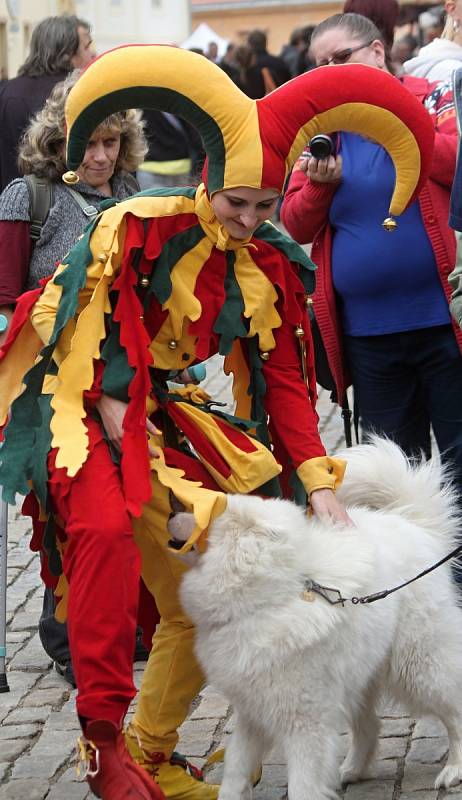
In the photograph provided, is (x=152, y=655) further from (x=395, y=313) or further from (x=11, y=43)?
(x=11, y=43)

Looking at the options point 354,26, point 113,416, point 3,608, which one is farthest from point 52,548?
point 354,26

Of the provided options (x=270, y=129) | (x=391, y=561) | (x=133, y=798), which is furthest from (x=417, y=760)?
(x=270, y=129)

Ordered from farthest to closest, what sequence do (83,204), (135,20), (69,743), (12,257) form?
(135,20) → (83,204) → (12,257) → (69,743)

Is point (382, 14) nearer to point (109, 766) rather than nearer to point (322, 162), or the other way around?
point (322, 162)

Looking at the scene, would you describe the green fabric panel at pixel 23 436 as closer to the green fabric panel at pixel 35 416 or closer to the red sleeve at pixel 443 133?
the green fabric panel at pixel 35 416

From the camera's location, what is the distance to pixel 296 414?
395cm

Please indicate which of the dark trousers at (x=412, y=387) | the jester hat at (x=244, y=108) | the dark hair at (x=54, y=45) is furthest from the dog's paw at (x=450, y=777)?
the dark hair at (x=54, y=45)

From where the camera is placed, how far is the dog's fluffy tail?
13.2 ft

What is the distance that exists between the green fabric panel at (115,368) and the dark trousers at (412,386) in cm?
150

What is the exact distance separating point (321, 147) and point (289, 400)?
103cm

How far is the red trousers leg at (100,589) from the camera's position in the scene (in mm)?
3453

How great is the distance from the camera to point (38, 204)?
4.65 meters

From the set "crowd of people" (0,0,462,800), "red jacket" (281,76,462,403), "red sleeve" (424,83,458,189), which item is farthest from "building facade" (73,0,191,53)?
"crowd of people" (0,0,462,800)

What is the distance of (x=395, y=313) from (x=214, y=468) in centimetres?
128
